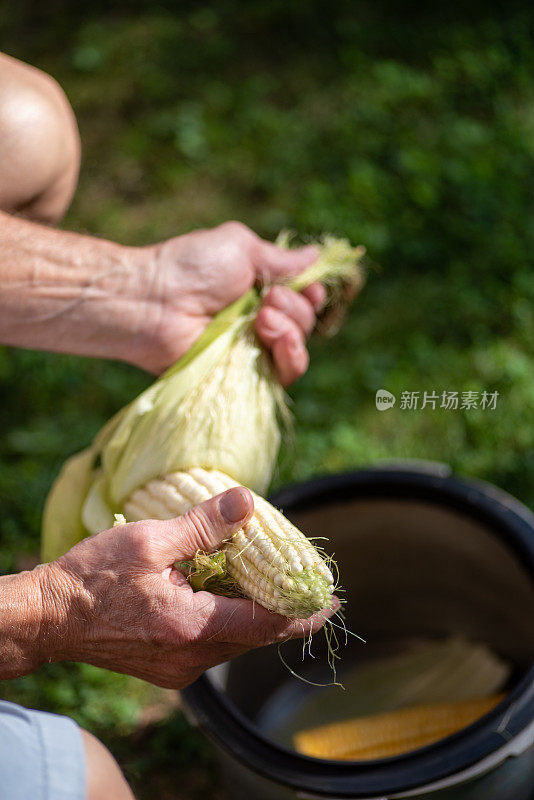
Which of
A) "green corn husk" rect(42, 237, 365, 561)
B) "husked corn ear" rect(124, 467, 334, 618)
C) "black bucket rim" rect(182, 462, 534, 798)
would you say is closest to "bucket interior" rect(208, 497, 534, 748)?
"black bucket rim" rect(182, 462, 534, 798)

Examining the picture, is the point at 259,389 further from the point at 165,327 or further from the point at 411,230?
the point at 411,230

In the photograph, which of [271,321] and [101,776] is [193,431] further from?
[101,776]

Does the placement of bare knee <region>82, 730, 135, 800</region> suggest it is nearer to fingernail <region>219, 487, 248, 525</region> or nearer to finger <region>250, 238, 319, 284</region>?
fingernail <region>219, 487, 248, 525</region>

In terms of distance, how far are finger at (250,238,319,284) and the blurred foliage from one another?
2.65ft

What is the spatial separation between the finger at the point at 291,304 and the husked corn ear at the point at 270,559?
47 cm

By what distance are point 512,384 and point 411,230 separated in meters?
0.81

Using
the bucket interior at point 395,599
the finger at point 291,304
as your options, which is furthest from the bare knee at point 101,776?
the finger at point 291,304

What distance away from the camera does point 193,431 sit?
159cm

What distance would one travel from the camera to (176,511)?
1.48 meters

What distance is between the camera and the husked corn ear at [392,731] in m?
1.71

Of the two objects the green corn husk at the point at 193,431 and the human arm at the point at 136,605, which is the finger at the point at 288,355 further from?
the human arm at the point at 136,605

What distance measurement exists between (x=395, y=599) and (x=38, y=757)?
3.65 feet


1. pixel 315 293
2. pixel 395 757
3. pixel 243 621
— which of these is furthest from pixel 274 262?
pixel 395 757

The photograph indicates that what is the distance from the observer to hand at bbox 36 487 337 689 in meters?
1.23
